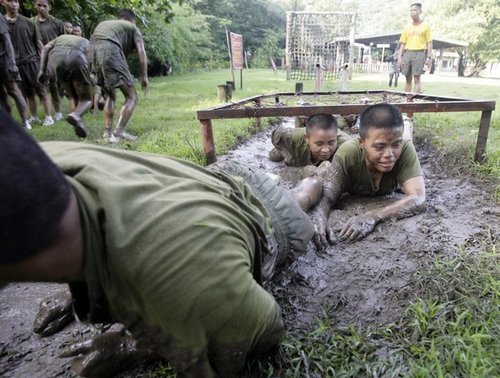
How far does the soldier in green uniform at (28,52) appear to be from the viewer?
20.0ft

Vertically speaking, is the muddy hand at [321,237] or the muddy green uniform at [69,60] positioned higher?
the muddy green uniform at [69,60]

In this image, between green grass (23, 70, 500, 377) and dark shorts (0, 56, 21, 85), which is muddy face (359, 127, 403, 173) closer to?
green grass (23, 70, 500, 377)

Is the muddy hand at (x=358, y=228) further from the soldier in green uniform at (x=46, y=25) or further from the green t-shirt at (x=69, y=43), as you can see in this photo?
the soldier in green uniform at (x=46, y=25)

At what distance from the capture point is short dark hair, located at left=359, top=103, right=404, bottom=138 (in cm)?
285

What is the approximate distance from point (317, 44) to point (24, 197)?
764 inches

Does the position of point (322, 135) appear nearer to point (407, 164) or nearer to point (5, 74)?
point (407, 164)

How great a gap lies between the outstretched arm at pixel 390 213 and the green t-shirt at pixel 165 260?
1543 millimetres

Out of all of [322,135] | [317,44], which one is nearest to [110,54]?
[322,135]

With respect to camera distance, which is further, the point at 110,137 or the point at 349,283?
the point at 110,137

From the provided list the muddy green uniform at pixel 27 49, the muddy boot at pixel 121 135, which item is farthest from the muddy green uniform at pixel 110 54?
the muddy green uniform at pixel 27 49

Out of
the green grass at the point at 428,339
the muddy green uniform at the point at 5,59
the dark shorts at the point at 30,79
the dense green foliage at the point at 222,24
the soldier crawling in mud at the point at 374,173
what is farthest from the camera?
the dense green foliage at the point at 222,24

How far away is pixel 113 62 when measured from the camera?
16.9 feet

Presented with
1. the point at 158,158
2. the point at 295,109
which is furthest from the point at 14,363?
the point at 295,109

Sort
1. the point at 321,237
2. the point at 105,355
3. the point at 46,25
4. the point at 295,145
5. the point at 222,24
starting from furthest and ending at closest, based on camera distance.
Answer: the point at 222,24 < the point at 46,25 < the point at 295,145 < the point at 321,237 < the point at 105,355
